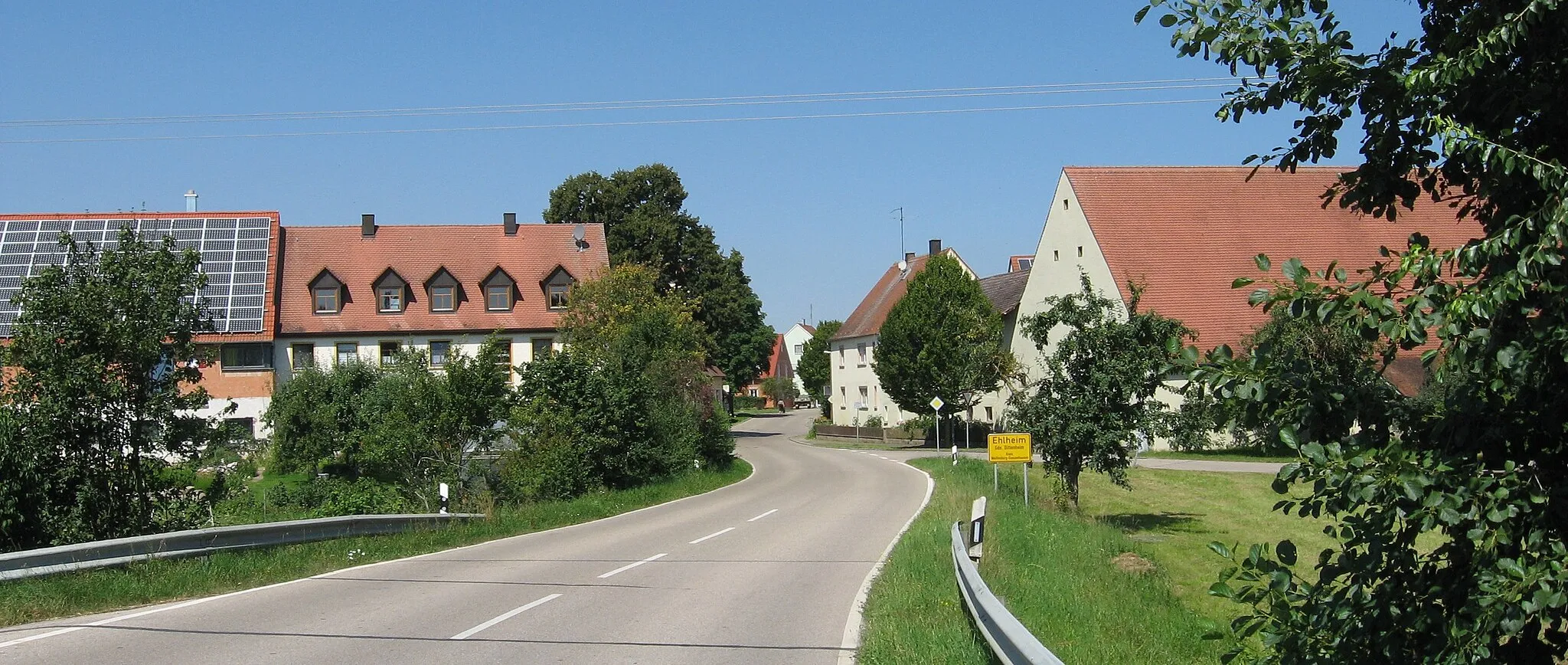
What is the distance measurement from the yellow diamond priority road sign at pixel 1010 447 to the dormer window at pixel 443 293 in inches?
1540

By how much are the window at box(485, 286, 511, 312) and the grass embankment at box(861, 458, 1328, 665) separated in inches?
1319

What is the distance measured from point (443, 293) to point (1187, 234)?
35.1 m

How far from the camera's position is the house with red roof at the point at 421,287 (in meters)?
55.5

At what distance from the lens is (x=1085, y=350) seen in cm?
2530

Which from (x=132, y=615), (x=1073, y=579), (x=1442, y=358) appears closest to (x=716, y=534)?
(x=1073, y=579)

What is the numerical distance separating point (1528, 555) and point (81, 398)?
16144 millimetres

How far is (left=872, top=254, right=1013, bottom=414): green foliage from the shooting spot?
2263 inches

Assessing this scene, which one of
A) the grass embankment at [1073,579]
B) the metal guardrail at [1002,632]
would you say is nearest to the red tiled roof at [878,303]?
the grass embankment at [1073,579]

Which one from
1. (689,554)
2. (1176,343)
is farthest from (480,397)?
(1176,343)

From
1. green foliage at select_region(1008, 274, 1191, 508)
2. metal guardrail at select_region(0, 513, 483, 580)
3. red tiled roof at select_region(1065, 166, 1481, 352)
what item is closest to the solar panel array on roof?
metal guardrail at select_region(0, 513, 483, 580)

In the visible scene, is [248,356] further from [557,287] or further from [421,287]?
[557,287]

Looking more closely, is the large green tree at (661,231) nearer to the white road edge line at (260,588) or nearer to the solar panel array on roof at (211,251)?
the solar panel array on roof at (211,251)

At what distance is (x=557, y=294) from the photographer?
193 feet

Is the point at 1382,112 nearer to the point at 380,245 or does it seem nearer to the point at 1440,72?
the point at 1440,72
